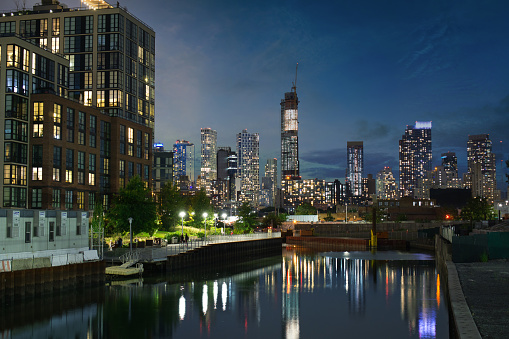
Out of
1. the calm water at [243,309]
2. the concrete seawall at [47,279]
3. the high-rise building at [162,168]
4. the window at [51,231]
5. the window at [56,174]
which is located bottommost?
the calm water at [243,309]

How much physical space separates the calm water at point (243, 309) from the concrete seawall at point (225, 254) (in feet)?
11.3

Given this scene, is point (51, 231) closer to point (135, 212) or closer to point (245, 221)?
point (135, 212)

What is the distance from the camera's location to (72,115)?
3743 inches

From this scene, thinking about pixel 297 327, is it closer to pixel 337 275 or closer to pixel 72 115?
pixel 337 275

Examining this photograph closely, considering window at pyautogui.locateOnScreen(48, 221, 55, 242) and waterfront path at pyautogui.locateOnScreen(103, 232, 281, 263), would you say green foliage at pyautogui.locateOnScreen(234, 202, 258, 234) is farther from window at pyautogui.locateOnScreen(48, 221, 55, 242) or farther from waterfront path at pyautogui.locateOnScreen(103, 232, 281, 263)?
window at pyautogui.locateOnScreen(48, 221, 55, 242)

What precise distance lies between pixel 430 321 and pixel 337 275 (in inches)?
1198

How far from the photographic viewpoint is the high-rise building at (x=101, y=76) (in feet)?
324

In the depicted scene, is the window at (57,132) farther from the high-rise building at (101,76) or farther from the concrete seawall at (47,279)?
the concrete seawall at (47,279)

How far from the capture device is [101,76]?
389ft

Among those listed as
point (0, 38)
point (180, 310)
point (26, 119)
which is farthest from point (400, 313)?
point (0, 38)

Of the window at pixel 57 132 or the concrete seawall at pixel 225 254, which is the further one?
the window at pixel 57 132

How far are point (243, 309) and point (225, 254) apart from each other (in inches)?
1448

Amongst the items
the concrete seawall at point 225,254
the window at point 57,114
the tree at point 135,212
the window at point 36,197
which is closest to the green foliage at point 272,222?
the concrete seawall at point 225,254

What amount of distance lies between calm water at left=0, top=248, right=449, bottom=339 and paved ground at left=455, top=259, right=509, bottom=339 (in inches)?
138
